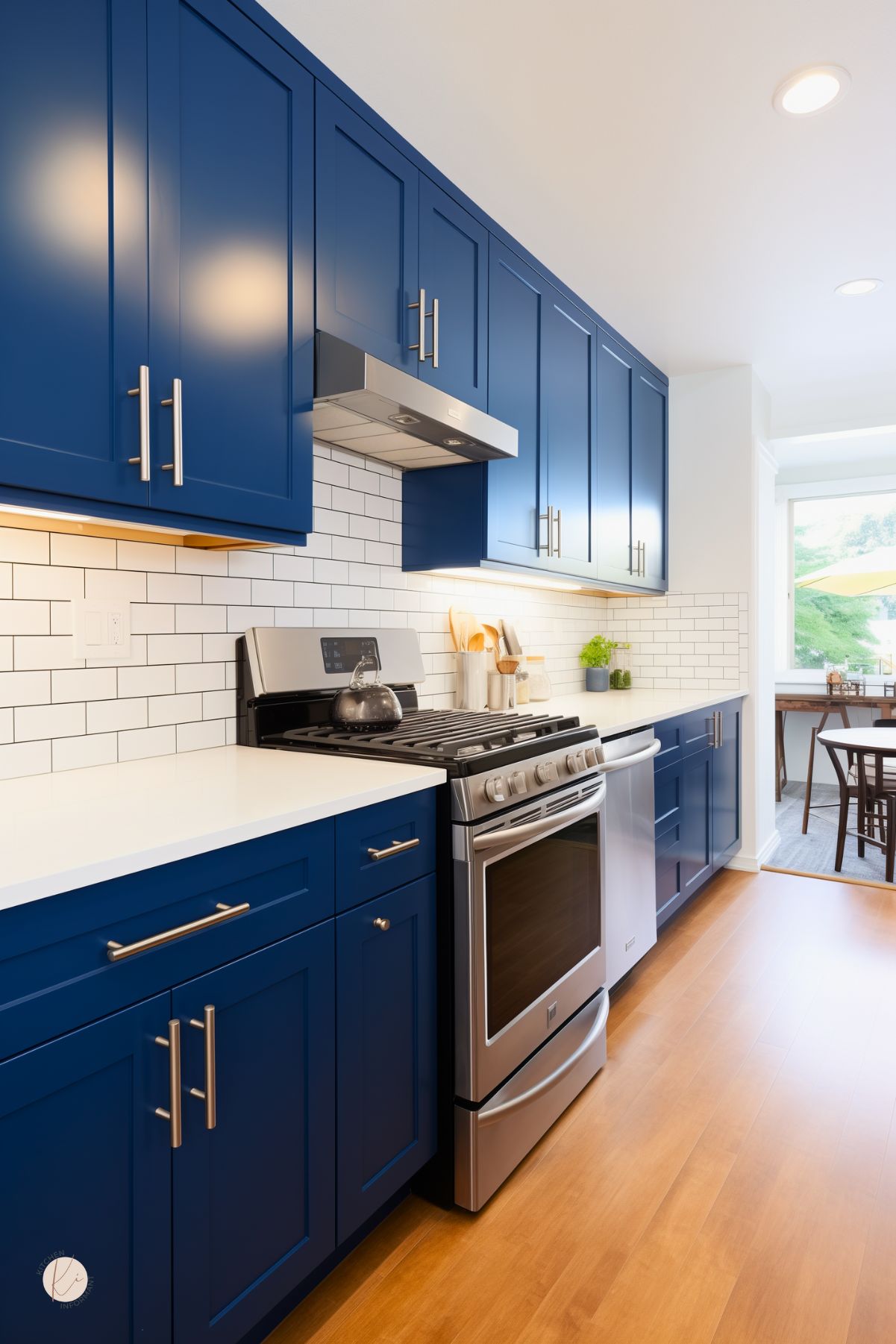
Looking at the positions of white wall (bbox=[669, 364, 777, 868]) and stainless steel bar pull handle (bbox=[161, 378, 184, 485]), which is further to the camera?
white wall (bbox=[669, 364, 777, 868])

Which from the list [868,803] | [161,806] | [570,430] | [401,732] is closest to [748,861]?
[868,803]

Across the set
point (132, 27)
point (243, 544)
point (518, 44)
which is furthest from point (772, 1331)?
point (518, 44)

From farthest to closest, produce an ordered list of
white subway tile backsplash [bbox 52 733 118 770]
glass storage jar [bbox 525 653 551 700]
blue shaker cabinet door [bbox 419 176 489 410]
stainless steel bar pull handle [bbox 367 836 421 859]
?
glass storage jar [bbox 525 653 551 700] < blue shaker cabinet door [bbox 419 176 489 410] < white subway tile backsplash [bbox 52 733 118 770] < stainless steel bar pull handle [bbox 367 836 421 859]

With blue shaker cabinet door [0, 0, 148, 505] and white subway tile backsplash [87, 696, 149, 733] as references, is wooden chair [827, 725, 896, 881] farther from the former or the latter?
blue shaker cabinet door [0, 0, 148, 505]

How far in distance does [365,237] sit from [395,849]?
145 centimetres

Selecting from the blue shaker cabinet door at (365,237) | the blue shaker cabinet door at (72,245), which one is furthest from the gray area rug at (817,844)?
the blue shaker cabinet door at (72,245)

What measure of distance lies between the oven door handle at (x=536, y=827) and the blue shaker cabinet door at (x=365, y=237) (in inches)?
46.9

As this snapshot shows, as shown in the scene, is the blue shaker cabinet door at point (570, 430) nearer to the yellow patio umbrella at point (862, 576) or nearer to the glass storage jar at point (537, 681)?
the glass storage jar at point (537, 681)

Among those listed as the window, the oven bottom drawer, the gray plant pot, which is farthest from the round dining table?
the oven bottom drawer

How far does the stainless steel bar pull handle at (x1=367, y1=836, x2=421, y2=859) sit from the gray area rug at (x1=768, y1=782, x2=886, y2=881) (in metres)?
3.16

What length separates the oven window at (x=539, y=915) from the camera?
173 centimetres

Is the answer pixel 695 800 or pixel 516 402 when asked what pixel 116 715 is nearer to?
pixel 516 402

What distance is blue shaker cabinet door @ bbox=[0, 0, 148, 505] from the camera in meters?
1.19

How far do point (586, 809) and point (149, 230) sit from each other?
5.37 feet
